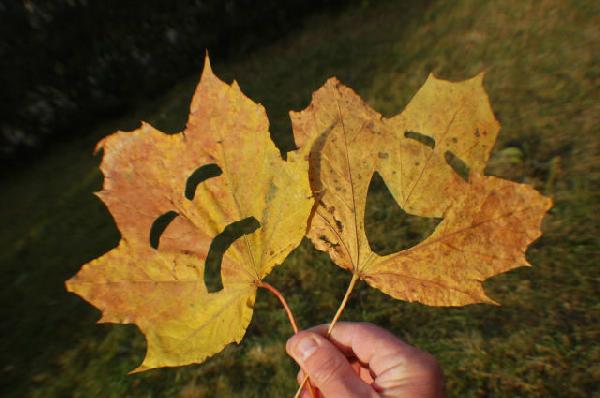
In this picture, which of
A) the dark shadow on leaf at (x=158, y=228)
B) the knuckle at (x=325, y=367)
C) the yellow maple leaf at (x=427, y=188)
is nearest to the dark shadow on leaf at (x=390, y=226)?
the dark shadow on leaf at (x=158, y=228)

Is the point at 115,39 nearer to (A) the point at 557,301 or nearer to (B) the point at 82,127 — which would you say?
(B) the point at 82,127

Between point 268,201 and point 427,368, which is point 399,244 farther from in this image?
point 268,201

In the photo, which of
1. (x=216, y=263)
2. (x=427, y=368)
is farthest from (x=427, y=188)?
(x=216, y=263)

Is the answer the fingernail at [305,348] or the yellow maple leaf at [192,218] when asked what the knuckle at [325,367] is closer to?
the fingernail at [305,348]

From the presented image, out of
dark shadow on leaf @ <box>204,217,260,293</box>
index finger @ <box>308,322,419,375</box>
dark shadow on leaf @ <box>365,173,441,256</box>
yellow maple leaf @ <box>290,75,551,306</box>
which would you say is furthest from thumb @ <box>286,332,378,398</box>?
dark shadow on leaf @ <box>365,173,441,256</box>

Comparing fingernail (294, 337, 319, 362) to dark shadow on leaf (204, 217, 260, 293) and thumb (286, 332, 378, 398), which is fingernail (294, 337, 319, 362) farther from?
dark shadow on leaf (204, 217, 260, 293)

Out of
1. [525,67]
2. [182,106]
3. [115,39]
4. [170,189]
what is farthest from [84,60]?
[525,67]
